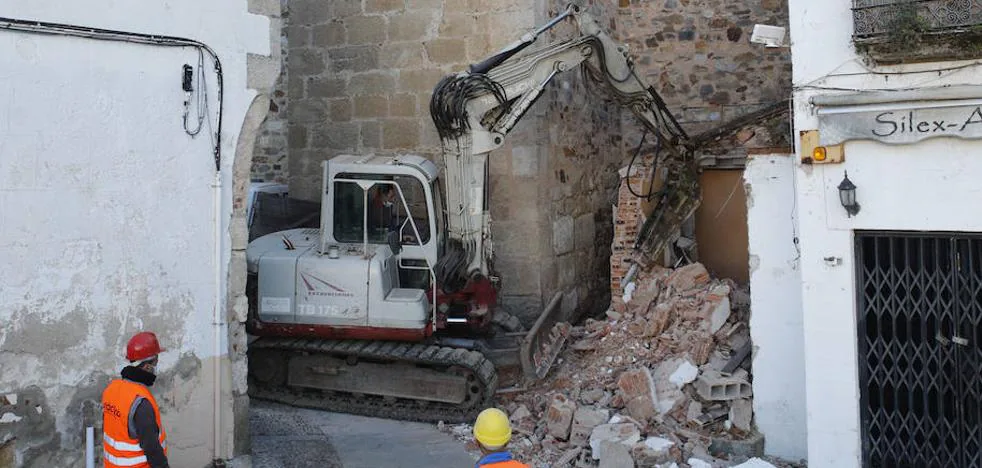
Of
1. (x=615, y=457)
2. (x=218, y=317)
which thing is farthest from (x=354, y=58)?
(x=615, y=457)

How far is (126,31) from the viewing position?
6180 mm

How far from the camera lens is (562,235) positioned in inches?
439

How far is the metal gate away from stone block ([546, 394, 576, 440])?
248 cm

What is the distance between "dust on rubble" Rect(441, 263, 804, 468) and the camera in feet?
23.6

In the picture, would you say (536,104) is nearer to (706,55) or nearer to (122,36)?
(706,55)

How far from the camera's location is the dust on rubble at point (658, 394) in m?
Result: 7.21

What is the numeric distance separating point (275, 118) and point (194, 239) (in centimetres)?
622

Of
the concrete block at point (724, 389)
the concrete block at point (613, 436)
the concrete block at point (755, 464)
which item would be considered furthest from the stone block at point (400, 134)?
the concrete block at point (755, 464)

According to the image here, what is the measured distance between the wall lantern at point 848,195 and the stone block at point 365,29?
660cm

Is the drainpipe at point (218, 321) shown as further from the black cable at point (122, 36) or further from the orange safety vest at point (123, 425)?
the orange safety vest at point (123, 425)

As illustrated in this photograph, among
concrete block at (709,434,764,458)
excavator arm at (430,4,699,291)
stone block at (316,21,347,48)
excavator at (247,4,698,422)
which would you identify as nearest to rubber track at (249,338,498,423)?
excavator at (247,4,698,422)

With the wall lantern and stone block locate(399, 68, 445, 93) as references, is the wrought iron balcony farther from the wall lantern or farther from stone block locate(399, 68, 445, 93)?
stone block locate(399, 68, 445, 93)

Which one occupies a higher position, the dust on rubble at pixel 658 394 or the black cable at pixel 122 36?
the black cable at pixel 122 36

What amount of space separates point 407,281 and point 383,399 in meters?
1.23
